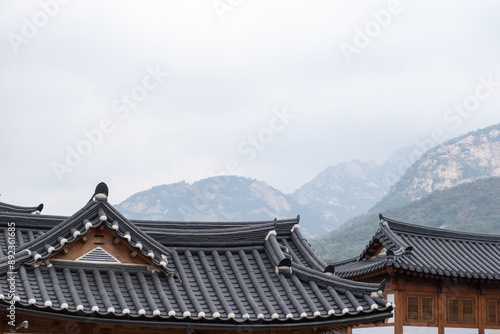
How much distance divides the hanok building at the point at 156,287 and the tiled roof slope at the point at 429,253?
1132cm

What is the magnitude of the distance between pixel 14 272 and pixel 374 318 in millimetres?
6268

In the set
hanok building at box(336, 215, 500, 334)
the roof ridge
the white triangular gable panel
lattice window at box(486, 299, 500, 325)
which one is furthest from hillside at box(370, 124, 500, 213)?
the white triangular gable panel

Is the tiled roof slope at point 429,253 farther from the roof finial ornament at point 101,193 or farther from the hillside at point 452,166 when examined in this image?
the hillside at point 452,166

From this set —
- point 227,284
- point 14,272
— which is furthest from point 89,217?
point 227,284

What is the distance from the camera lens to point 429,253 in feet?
82.5

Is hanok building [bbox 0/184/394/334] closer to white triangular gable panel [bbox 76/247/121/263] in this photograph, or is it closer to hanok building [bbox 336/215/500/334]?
white triangular gable panel [bbox 76/247/121/263]

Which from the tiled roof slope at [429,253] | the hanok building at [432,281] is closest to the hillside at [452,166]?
the tiled roof slope at [429,253]

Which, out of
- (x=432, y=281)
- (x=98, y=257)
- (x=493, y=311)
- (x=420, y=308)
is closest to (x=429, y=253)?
(x=432, y=281)

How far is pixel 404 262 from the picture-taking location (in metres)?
22.9

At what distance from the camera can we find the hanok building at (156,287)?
1053 centimetres

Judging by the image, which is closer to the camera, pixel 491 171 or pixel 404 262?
pixel 404 262

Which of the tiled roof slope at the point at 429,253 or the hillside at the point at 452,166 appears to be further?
the hillside at the point at 452,166

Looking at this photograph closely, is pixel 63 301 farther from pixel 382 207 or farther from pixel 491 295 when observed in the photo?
pixel 382 207

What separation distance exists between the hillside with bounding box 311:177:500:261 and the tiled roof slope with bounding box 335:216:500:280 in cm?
4386
